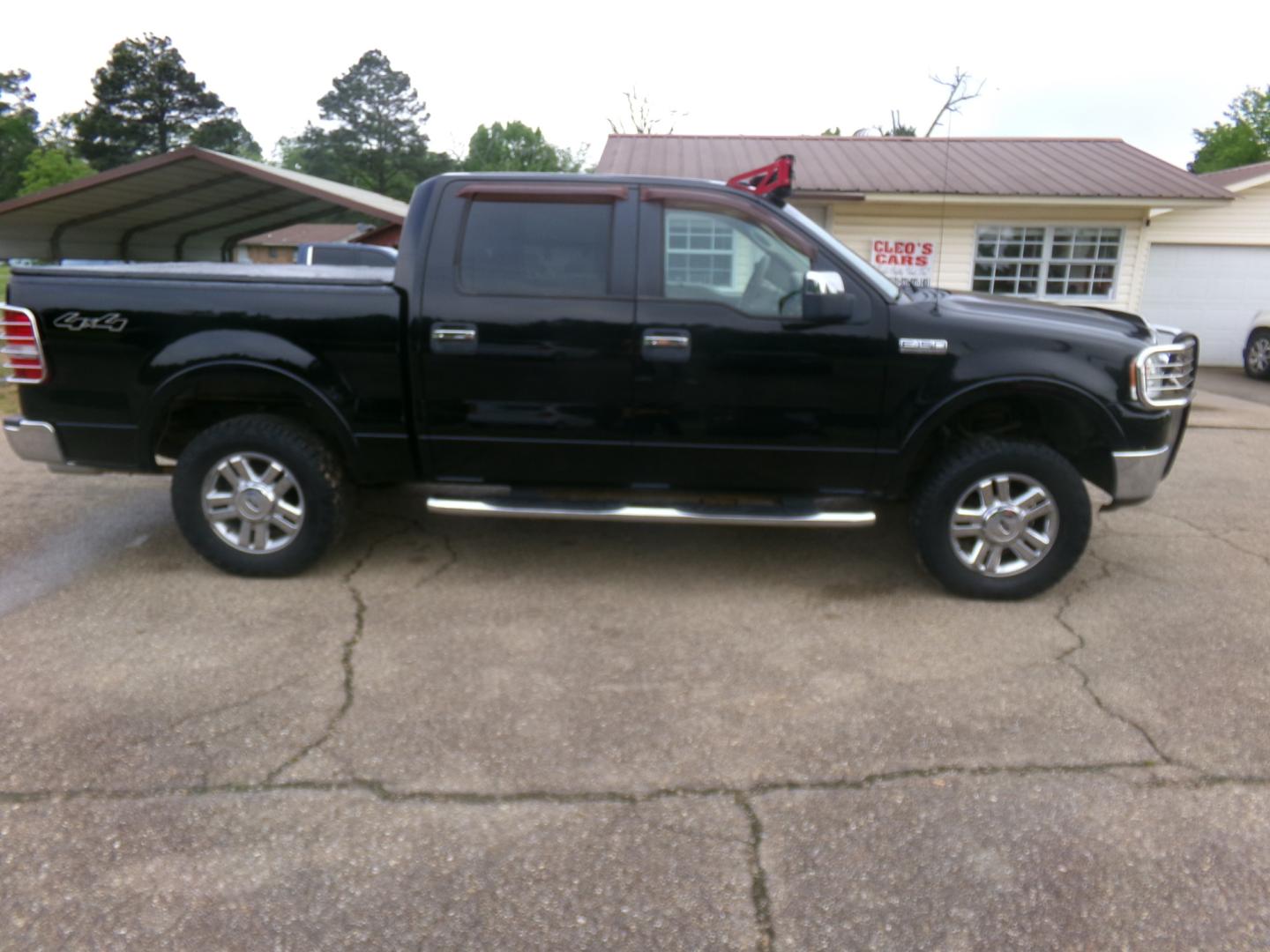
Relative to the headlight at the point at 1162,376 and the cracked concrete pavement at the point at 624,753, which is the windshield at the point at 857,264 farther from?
the cracked concrete pavement at the point at 624,753

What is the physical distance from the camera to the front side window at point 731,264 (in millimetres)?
4445

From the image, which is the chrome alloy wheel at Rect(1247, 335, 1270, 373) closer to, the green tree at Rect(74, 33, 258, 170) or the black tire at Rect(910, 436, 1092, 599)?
the black tire at Rect(910, 436, 1092, 599)

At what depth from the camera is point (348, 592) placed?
4.66 metres

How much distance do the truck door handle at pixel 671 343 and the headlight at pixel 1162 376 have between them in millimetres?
2027

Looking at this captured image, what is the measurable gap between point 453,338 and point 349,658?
1522mm

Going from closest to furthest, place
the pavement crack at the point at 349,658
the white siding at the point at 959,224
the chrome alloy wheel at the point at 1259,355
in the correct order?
the pavement crack at the point at 349,658, the white siding at the point at 959,224, the chrome alloy wheel at the point at 1259,355

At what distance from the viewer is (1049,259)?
14.8 meters

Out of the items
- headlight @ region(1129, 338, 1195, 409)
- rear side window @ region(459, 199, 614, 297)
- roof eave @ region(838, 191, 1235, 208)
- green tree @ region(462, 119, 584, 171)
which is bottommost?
headlight @ region(1129, 338, 1195, 409)

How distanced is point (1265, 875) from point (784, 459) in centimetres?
248

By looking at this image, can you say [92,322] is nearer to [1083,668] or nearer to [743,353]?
[743,353]

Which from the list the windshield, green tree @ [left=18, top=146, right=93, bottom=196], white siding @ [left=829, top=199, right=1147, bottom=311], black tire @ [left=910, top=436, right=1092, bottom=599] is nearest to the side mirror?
the windshield

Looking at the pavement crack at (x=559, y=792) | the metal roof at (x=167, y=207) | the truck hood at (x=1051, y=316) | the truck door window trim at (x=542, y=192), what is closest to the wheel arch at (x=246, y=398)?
the truck door window trim at (x=542, y=192)

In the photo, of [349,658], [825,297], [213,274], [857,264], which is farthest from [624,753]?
[213,274]

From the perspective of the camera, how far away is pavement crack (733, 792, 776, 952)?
2.40 m
